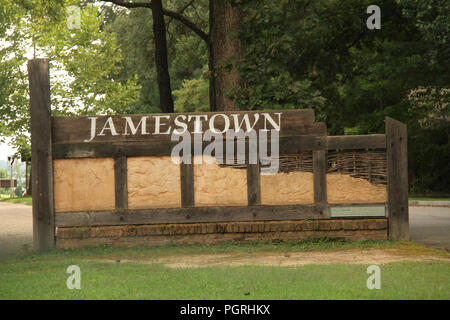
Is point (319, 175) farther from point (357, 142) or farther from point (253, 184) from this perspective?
point (253, 184)

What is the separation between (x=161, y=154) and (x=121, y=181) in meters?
0.89

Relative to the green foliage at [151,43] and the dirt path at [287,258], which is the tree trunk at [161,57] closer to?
the green foliage at [151,43]

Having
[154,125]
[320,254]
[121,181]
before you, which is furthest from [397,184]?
[121,181]

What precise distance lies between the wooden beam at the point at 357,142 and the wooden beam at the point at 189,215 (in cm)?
123

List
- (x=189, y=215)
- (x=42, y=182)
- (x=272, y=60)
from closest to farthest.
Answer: (x=42, y=182) → (x=189, y=215) → (x=272, y=60)

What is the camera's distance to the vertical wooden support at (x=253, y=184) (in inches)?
504

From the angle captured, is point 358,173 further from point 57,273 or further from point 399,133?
point 57,273

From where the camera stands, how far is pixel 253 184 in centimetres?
1282

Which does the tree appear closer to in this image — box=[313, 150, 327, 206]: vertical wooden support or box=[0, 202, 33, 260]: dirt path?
box=[313, 150, 327, 206]: vertical wooden support

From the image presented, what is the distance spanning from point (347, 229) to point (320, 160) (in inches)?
54.1

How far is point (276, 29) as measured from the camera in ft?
51.2

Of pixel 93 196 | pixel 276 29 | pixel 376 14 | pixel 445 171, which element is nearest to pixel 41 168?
pixel 93 196
